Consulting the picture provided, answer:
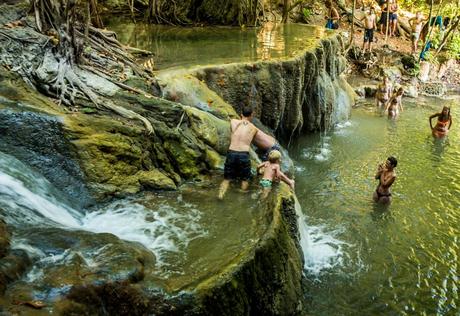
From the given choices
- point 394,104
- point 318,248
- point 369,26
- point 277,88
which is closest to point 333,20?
point 369,26

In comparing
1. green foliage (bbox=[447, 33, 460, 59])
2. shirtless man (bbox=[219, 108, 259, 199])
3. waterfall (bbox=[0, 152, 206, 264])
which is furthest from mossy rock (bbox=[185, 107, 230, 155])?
green foliage (bbox=[447, 33, 460, 59])

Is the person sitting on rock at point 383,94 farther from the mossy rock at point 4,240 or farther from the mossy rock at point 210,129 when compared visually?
the mossy rock at point 4,240

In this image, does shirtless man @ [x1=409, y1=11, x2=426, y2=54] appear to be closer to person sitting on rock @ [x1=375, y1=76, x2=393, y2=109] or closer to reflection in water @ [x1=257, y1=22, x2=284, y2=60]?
person sitting on rock @ [x1=375, y1=76, x2=393, y2=109]

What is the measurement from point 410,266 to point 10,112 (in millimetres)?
6175

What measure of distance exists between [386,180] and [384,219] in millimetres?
836

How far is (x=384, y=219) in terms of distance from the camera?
837 centimetres

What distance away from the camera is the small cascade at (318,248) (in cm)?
655

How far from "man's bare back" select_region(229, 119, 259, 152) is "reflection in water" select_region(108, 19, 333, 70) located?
2934 millimetres

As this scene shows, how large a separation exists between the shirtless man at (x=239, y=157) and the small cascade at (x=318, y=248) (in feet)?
3.53

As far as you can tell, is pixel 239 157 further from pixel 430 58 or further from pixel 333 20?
pixel 430 58

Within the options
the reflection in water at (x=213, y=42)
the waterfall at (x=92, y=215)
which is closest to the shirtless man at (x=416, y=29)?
the reflection in water at (x=213, y=42)

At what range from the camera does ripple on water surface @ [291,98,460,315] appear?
19.8ft

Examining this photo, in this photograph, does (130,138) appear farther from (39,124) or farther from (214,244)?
(214,244)

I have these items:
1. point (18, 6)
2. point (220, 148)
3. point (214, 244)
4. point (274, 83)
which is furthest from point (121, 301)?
point (274, 83)
